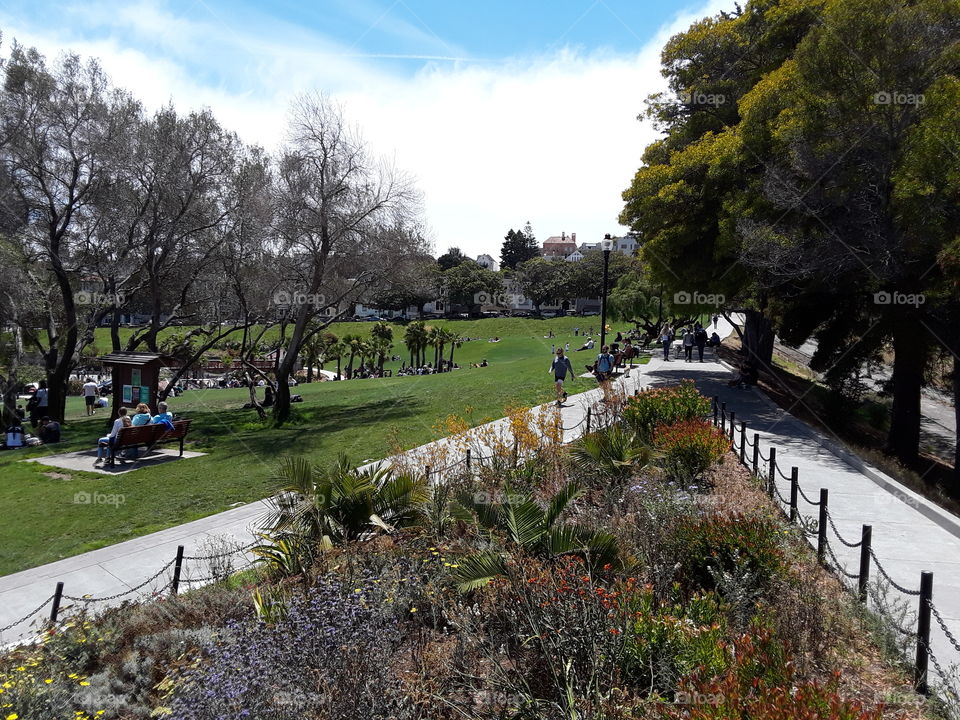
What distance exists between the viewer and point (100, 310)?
2122cm

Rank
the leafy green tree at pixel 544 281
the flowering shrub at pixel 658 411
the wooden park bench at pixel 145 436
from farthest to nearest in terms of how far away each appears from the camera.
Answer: the leafy green tree at pixel 544 281
the wooden park bench at pixel 145 436
the flowering shrub at pixel 658 411

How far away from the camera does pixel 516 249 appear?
4958 inches

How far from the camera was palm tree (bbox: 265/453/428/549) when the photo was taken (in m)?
6.45

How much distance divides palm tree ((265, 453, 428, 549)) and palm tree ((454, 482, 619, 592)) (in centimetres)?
75

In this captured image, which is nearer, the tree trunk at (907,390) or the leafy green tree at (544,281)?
the tree trunk at (907,390)

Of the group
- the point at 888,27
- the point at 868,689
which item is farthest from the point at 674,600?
the point at 888,27

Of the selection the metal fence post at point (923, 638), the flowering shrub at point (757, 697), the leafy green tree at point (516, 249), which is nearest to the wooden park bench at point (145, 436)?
the flowering shrub at point (757, 697)

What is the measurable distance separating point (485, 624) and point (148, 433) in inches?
449

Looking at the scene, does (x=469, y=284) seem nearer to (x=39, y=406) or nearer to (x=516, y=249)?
(x=516, y=249)

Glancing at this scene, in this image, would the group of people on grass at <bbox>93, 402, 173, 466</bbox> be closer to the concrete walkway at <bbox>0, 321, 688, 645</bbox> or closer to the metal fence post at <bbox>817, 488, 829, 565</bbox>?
the concrete walkway at <bbox>0, 321, 688, 645</bbox>

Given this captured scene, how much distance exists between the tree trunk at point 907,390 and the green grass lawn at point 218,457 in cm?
841

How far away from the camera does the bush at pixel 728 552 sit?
499 centimetres

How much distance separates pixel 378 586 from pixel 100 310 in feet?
66.9

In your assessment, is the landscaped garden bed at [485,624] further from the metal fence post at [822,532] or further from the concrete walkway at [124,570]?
the concrete walkway at [124,570]
